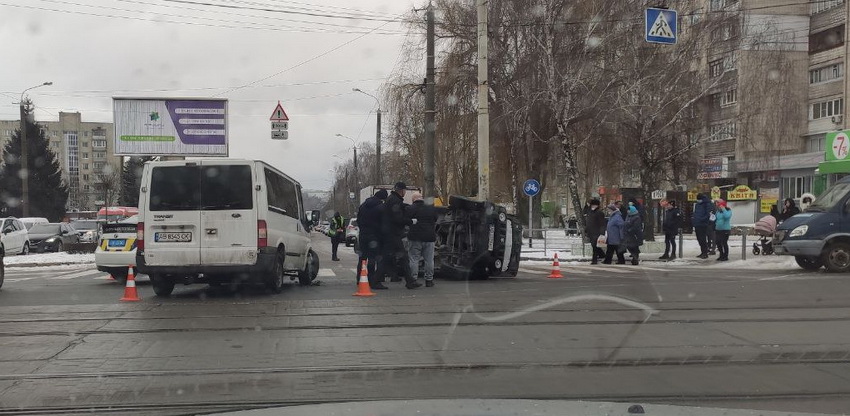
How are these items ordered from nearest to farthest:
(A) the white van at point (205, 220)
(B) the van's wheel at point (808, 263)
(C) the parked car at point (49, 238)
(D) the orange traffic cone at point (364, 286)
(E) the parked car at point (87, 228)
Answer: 1. (A) the white van at point (205, 220)
2. (D) the orange traffic cone at point (364, 286)
3. (B) the van's wheel at point (808, 263)
4. (C) the parked car at point (49, 238)
5. (E) the parked car at point (87, 228)

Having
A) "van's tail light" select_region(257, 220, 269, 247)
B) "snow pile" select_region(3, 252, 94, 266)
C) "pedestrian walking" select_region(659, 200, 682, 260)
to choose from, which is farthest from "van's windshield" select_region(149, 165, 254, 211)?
"snow pile" select_region(3, 252, 94, 266)

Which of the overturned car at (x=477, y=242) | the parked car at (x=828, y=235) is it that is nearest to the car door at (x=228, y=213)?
the overturned car at (x=477, y=242)

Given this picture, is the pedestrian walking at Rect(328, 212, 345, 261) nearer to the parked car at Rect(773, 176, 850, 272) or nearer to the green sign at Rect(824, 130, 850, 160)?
the parked car at Rect(773, 176, 850, 272)

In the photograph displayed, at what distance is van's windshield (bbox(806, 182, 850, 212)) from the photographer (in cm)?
1547

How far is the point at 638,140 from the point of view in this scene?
29.8 m

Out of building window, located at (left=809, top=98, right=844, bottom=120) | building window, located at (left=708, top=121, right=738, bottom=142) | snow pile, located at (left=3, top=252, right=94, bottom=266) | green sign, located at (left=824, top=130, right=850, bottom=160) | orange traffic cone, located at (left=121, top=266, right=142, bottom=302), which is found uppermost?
building window, located at (left=809, top=98, right=844, bottom=120)

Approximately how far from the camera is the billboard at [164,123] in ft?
110

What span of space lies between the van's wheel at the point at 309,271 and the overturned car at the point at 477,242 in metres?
2.57

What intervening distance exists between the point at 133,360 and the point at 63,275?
13.1 meters

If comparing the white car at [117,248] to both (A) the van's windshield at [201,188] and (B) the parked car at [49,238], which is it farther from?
(B) the parked car at [49,238]

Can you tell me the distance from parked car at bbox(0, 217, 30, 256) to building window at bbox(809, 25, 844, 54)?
48442mm

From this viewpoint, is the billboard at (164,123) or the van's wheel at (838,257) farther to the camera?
the billboard at (164,123)

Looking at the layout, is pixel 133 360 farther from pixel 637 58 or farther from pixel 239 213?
pixel 637 58

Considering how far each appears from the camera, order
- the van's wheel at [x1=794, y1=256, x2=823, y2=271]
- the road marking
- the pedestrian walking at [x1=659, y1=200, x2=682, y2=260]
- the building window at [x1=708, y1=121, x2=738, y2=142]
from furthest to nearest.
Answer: the building window at [x1=708, y1=121, x2=738, y2=142], the pedestrian walking at [x1=659, y1=200, x2=682, y2=260], the road marking, the van's wheel at [x1=794, y1=256, x2=823, y2=271]
